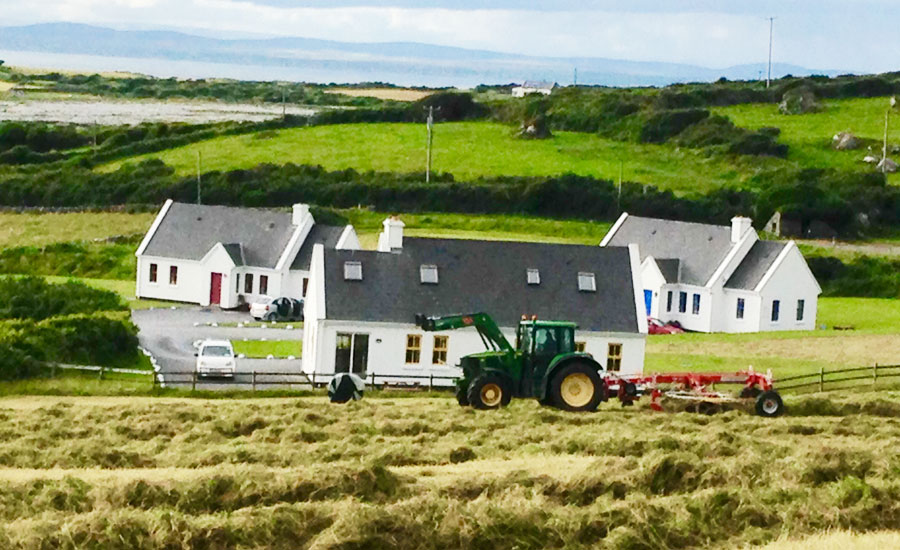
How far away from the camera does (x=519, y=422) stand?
32.6 m

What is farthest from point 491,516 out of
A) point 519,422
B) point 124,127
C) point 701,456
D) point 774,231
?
point 124,127

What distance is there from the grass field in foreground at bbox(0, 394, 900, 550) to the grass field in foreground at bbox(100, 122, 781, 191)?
245 feet

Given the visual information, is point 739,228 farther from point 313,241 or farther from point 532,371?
point 532,371

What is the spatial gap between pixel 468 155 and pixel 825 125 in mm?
31125

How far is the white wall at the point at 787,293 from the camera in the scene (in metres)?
68.6

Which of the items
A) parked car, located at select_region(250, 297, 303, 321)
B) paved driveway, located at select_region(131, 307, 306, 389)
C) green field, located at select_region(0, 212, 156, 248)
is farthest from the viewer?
green field, located at select_region(0, 212, 156, 248)

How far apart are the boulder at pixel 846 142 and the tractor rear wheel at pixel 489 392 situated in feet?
283

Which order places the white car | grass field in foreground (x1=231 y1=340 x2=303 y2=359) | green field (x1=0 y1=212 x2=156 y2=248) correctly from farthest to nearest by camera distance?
green field (x1=0 y1=212 x2=156 y2=248) < grass field in foreground (x1=231 y1=340 x2=303 y2=359) < the white car

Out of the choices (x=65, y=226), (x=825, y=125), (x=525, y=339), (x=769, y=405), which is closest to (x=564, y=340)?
(x=525, y=339)

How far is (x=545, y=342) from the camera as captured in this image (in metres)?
36.7

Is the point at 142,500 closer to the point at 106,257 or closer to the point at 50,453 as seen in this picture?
the point at 50,453

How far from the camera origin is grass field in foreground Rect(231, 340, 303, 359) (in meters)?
55.6

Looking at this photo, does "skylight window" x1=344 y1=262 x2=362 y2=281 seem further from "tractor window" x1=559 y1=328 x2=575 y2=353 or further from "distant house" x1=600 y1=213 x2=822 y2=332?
"distant house" x1=600 y1=213 x2=822 y2=332

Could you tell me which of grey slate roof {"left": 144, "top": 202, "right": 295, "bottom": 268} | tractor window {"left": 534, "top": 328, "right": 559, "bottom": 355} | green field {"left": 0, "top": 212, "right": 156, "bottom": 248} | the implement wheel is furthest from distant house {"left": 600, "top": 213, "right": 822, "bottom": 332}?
tractor window {"left": 534, "top": 328, "right": 559, "bottom": 355}
